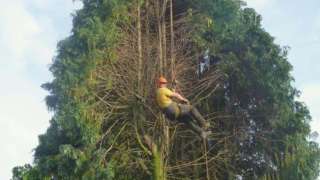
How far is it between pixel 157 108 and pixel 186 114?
9.94ft

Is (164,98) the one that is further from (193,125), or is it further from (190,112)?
(193,125)

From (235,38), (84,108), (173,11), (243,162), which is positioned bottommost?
(243,162)

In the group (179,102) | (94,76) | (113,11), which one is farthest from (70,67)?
(179,102)

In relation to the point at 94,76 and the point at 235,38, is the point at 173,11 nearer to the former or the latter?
the point at 235,38

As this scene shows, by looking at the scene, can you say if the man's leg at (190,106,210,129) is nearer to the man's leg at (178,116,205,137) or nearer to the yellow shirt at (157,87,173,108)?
the man's leg at (178,116,205,137)

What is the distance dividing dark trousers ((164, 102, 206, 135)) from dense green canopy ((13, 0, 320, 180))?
228 centimetres

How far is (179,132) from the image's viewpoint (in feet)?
45.7

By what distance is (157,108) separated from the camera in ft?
43.8

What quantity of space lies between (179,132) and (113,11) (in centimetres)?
289

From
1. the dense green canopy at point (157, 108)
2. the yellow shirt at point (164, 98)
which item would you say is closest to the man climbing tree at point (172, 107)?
the yellow shirt at point (164, 98)

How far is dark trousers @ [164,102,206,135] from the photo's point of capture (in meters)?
10.3

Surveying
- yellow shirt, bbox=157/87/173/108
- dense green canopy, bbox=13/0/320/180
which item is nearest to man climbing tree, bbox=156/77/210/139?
yellow shirt, bbox=157/87/173/108

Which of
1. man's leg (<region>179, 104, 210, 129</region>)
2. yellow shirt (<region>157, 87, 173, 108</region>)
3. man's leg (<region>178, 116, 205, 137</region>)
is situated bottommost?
man's leg (<region>178, 116, 205, 137</region>)

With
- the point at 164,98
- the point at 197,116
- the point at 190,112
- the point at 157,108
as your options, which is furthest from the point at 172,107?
the point at 157,108
